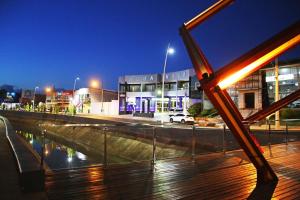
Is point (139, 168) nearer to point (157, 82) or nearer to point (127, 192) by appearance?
point (127, 192)

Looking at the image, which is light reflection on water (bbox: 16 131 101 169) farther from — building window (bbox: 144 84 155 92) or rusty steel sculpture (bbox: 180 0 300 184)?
building window (bbox: 144 84 155 92)

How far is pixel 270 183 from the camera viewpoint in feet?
23.4

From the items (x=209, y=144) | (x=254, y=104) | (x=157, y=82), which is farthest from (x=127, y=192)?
(x=157, y=82)

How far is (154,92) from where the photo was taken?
7325cm

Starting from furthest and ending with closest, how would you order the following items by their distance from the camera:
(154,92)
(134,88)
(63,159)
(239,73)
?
(134,88) < (154,92) < (63,159) < (239,73)

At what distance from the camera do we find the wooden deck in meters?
6.07

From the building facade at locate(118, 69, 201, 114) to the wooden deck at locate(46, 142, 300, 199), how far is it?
174 ft

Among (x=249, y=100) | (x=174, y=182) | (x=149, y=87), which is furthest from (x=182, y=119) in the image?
(x=149, y=87)

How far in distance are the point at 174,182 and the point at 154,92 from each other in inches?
2610

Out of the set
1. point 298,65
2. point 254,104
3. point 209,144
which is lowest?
point 209,144

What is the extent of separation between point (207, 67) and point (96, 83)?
239ft

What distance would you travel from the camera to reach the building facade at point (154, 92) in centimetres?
6588

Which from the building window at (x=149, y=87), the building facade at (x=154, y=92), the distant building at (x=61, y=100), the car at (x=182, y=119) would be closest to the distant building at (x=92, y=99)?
the building facade at (x=154, y=92)

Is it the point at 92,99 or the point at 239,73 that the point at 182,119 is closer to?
the point at 239,73
